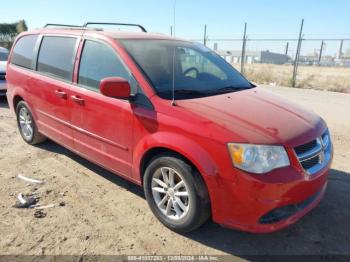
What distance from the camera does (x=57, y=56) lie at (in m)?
4.58

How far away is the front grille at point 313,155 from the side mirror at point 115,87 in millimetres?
1642

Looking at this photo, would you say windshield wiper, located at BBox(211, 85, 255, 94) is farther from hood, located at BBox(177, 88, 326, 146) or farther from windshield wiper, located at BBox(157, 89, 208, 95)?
windshield wiper, located at BBox(157, 89, 208, 95)

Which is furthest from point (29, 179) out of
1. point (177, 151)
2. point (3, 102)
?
point (3, 102)

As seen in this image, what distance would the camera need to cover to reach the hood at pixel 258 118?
9.39ft

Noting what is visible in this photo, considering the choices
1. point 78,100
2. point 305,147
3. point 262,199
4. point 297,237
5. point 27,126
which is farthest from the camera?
point 27,126

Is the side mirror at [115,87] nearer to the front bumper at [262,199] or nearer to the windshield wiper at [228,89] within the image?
the windshield wiper at [228,89]

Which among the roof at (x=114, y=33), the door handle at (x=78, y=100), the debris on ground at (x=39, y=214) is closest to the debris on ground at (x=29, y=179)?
the debris on ground at (x=39, y=214)

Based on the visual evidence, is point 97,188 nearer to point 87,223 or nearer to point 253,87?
point 87,223

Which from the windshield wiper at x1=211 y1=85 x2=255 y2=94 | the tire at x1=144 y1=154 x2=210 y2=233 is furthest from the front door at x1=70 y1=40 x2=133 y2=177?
the windshield wiper at x1=211 y1=85 x2=255 y2=94

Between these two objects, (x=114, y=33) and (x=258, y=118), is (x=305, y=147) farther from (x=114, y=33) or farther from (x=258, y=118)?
(x=114, y=33)

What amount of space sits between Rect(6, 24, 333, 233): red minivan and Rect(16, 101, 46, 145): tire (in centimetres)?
68

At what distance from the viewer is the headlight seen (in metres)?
2.74

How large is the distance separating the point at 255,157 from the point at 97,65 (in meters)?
2.14

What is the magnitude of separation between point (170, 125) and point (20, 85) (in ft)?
11.1
